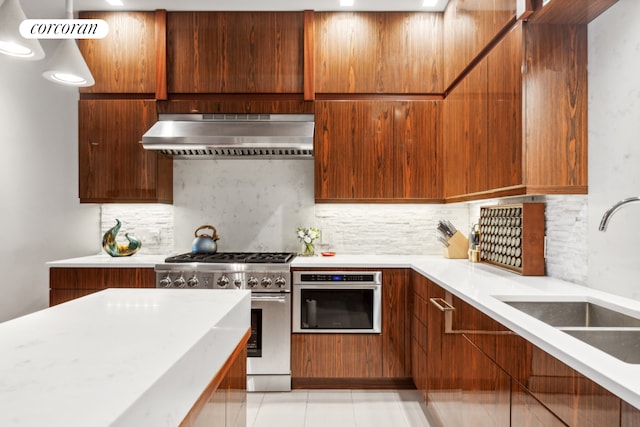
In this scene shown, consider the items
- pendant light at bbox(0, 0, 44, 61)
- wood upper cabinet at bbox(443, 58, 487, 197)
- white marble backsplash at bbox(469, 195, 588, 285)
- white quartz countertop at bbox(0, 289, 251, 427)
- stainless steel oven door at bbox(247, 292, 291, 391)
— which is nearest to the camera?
white quartz countertop at bbox(0, 289, 251, 427)

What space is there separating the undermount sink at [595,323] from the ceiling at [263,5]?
8.22 feet

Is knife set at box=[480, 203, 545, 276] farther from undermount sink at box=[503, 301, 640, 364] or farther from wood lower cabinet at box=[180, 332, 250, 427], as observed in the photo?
wood lower cabinet at box=[180, 332, 250, 427]

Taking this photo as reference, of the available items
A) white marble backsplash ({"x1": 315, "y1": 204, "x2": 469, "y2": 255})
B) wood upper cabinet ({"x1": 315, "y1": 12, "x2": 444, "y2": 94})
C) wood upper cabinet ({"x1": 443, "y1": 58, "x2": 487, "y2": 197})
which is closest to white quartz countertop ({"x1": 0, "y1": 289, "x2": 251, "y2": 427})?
wood upper cabinet ({"x1": 443, "y1": 58, "x2": 487, "y2": 197})

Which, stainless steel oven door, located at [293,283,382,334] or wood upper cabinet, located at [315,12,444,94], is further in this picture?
wood upper cabinet, located at [315,12,444,94]

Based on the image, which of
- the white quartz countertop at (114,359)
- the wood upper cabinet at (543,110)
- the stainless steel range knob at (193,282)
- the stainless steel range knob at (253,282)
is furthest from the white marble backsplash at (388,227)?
the white quartz countertop at (114,359)

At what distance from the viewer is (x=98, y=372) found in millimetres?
761

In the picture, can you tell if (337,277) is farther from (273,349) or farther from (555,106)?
(555,106)

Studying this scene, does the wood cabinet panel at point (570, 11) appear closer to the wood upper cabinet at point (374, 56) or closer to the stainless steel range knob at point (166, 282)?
the wood upper cabinet at point (374, 56)

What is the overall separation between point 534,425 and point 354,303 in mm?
1829

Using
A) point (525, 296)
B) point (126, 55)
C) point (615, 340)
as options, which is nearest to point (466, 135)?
point (525, 296)

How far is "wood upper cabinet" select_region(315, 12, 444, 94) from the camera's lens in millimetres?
3230

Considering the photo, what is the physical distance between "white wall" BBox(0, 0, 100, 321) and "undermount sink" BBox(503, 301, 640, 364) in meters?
3.46

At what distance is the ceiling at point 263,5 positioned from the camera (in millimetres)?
3115

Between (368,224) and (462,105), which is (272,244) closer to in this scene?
(368,224)
